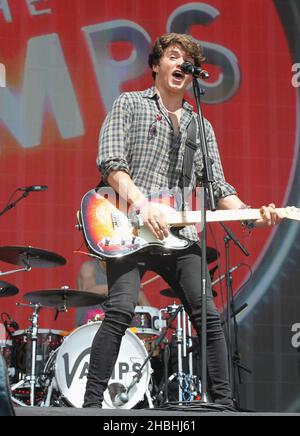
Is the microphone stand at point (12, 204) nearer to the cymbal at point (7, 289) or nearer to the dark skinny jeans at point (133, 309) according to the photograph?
the cymbal at point (7, 289)

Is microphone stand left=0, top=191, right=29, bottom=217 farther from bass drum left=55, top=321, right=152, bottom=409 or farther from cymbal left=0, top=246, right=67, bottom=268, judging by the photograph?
bass drum left=55, top=321, right=152, bottom=409

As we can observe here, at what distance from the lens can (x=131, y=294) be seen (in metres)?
3.60

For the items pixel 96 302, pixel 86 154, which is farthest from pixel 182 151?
pixel 86 154

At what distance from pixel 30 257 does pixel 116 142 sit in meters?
2.28

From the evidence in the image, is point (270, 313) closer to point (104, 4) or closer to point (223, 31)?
point (223, 31)

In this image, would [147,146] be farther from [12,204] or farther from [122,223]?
[12,204]

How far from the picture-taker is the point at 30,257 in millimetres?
5859

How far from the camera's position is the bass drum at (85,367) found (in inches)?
220

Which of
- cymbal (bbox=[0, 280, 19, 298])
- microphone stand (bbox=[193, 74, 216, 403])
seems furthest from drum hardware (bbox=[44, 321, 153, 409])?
microphone stand (bbox=[193, 74, 216, 403])

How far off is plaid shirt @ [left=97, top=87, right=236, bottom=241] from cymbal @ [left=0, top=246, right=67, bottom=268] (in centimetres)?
206

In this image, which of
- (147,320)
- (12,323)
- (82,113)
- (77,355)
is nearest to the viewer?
(77,355)

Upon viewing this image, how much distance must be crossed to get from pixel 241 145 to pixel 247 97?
1.34 ft

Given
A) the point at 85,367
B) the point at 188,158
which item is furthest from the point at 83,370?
the point at 188,158

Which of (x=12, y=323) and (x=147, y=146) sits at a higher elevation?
(x=147, y=146)
